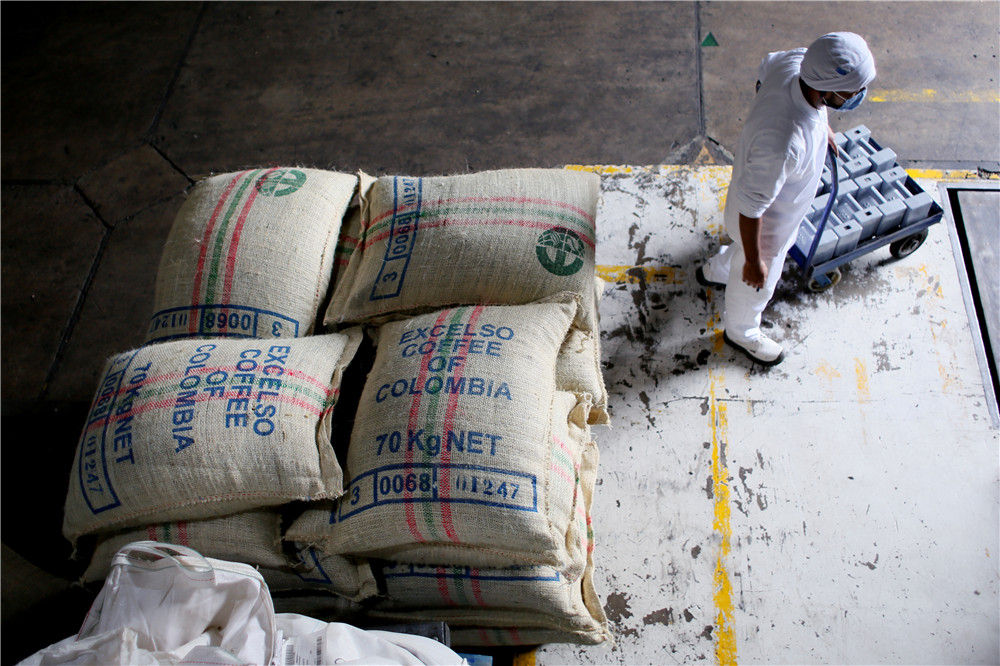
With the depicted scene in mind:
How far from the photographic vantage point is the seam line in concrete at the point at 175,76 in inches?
194

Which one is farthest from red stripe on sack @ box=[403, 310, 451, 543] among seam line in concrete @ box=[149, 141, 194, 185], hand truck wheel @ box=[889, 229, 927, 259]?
seam line in concrete @ box=[149, 141, 194, 185]

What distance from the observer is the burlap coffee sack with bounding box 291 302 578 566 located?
220cm

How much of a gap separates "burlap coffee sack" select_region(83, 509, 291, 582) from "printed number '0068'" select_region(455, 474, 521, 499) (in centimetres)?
74

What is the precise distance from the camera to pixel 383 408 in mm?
2385

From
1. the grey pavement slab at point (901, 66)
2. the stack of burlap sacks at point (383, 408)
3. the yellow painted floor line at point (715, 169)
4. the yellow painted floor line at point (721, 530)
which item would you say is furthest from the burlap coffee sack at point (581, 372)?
the grey pavement slab at point (901, 66)

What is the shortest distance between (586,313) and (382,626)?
1391mm

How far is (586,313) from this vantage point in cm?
272

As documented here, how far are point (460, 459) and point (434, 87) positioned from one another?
3452mm

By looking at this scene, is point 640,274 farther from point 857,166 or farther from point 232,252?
point 232,252

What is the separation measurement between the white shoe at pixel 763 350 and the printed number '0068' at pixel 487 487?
67.0 inches

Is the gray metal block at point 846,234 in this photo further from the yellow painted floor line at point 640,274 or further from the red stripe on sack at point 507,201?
the red stripe on sack at point 507,201

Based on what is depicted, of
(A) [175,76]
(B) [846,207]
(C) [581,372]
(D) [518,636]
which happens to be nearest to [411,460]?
(C) [581,372]

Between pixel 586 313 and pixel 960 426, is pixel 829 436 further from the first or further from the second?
pixel 586 313

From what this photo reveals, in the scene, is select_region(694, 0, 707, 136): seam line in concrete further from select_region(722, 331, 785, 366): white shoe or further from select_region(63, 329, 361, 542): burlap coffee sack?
select_region(63, 329, 361, 542): burlap coffee sack
